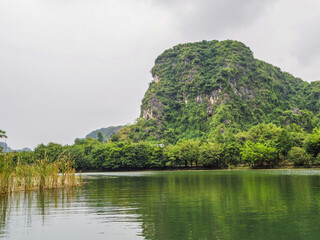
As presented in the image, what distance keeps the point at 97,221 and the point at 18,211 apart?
5.57 m

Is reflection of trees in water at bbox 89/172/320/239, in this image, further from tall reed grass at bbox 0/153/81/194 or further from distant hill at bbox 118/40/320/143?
distant hill at bbox 118/40/320/143

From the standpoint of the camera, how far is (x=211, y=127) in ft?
504

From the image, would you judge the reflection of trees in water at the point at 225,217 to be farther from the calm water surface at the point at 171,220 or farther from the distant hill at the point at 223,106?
the distant hill at the point at 223,106

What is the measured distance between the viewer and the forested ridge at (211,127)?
85688mm

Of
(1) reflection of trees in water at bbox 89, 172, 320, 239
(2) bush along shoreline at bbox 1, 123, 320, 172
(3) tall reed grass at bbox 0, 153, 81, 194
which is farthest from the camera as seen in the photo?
(2) bush along shoreline at bbox 1, 123, 320, 172

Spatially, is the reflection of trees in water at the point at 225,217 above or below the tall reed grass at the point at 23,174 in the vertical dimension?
below

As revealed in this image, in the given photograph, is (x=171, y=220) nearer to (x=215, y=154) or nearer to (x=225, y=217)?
(x=225, y=217)

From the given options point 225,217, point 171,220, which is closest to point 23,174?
point 171,220

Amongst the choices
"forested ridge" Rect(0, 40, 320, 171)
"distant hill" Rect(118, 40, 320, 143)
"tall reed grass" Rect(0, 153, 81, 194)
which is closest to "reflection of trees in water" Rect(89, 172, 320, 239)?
"tall reed grass" Rect(0, 153, 81, 194)

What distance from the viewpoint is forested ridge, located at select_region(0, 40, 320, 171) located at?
8569 centimetres

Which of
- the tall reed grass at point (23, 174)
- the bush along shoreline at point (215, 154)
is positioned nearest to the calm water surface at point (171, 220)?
the tall reed grass at point (23, 174)

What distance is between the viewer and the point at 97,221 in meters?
13.2

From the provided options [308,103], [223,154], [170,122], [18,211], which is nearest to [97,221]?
[18,211]

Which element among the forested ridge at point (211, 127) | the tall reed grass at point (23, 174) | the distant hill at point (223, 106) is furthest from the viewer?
the distant hill at point (223, 106)
